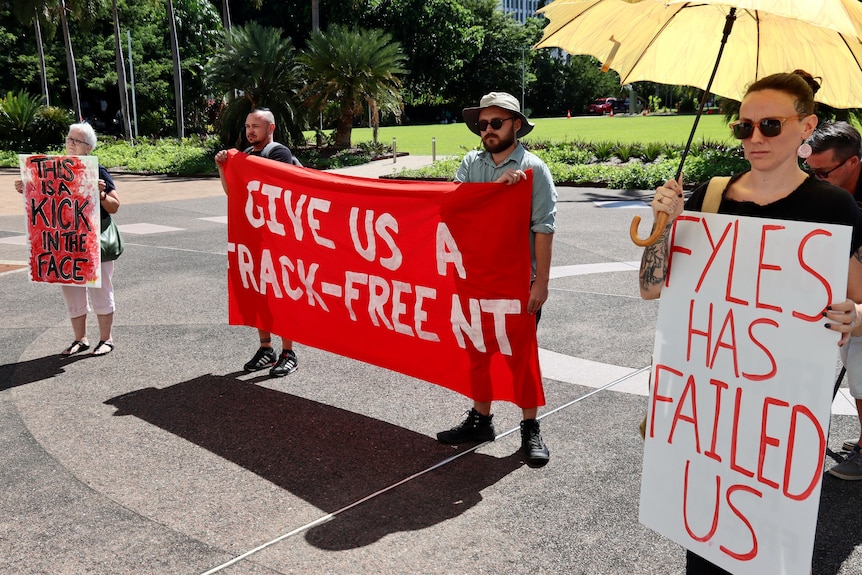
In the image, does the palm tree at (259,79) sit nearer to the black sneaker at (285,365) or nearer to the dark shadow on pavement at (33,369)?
the dark shadow on pavement at (33,369)

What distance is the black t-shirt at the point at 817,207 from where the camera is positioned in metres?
2.67

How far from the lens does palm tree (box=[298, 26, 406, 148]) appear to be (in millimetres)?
28344

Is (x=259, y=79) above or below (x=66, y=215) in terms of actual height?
above

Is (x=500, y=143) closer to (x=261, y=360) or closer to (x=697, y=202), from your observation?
(x=697, y=202)

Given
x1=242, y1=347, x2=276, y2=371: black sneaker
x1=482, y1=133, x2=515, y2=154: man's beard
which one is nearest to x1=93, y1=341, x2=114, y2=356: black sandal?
x1=242, y1=347, x2=276, y2=371: black sneaker

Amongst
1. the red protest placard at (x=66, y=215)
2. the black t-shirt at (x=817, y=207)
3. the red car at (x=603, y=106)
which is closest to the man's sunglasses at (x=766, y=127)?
the black t-shirt at (x=817, y=207)

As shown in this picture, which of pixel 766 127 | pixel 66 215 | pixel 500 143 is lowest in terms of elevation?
pixel 66 215

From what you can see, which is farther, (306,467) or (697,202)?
(306,467)

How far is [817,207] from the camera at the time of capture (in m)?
2.69

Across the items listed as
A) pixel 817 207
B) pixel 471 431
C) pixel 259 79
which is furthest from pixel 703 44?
pixel 259 79

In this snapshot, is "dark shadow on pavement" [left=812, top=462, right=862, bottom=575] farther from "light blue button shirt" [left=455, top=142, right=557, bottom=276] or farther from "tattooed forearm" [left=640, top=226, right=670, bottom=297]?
"light blue button shirt" [left=455, top=142, right=557, bottom=276]

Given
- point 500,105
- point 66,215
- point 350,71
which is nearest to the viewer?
point 500,105

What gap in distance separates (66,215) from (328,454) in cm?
347

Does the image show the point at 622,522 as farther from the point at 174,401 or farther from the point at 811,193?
the point at 174,401
